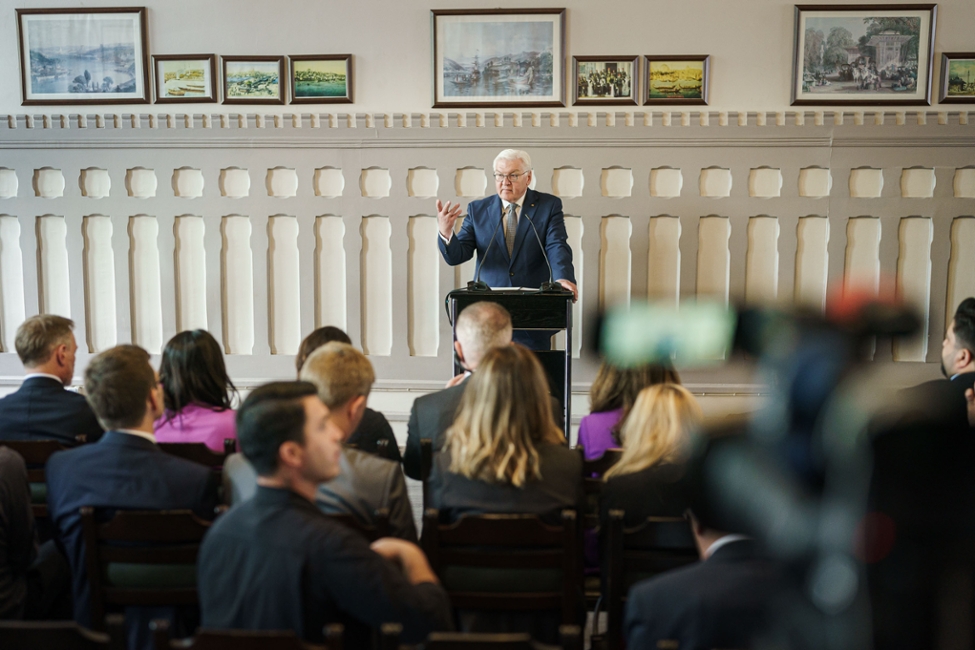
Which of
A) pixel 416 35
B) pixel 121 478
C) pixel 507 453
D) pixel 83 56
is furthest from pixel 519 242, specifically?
pixel 83 56

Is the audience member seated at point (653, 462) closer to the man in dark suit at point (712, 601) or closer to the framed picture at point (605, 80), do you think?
the man in dark suit at point (712, 601)

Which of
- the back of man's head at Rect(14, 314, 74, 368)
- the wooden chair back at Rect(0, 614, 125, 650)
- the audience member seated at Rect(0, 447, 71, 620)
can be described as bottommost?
the audience member seated at Rect(0, 447, 71, 620)

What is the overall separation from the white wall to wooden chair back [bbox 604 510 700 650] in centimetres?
414

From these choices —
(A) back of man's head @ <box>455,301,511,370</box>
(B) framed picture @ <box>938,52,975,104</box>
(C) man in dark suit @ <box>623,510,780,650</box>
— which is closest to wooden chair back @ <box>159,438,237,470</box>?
(A) back of man's head @ <box>455,301,511,370</box>

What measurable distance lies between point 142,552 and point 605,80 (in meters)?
4.43

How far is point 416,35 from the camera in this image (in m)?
5.54

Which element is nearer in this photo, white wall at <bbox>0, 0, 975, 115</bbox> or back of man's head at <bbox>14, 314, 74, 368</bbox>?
back of man's head at <bbox>14, 314, 74, 368</bbox>

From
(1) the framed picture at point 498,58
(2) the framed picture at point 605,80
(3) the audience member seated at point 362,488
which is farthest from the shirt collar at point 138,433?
(2) the framed picture at point 605,80

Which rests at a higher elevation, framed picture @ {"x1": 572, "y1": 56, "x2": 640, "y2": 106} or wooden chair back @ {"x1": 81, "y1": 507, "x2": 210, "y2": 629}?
framed picture @ {"x1": 572, "y1": 56, "x2": 640, "y2": 106}

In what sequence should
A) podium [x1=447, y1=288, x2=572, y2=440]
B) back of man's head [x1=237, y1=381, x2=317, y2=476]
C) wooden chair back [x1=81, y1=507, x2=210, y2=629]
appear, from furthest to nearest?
1. podium [x1=447, y1=288, x2=572, y2=440]
2. wooden chair back [x1=81, y1=507, x2=210, y2=629]
3. back of man's head [x1=237, y1=381, x2=317, y2=476]

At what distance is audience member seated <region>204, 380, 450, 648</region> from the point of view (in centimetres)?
147

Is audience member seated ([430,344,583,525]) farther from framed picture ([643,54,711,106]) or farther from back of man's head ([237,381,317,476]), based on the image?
framed picture ([643,54,711,106])

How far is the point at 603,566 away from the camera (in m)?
2.13

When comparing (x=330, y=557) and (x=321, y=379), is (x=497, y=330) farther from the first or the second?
(x=330, y=557)
